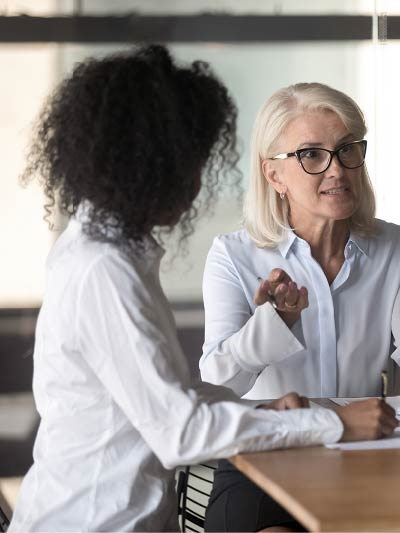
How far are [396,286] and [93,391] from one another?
4.20 ft

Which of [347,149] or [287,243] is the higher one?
[347,149]

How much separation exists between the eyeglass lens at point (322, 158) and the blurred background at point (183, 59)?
2061 mm

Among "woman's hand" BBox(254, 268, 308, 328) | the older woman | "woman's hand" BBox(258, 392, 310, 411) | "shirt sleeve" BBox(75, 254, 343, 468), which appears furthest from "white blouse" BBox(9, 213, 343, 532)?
the older woman

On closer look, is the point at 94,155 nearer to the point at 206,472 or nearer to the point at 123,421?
the point at 123,421

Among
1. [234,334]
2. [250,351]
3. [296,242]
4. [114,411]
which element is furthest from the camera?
[296,242]

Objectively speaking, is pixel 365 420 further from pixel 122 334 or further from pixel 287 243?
pixel 287 243

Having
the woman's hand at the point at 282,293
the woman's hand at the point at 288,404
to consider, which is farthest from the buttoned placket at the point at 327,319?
the woman's hand at the point at 288,404

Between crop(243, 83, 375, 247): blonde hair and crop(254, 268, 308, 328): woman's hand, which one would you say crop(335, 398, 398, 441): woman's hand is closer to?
crop(254, 268, 308, 328): woman's hand

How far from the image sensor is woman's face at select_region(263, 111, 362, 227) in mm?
2740

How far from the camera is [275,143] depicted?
285 centimetres

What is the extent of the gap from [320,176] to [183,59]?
7.82 feet

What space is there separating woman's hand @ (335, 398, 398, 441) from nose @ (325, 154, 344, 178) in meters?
0.93

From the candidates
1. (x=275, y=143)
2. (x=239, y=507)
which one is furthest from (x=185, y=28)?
(x=239, y=507)

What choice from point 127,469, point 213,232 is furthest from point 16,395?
point 127,469
